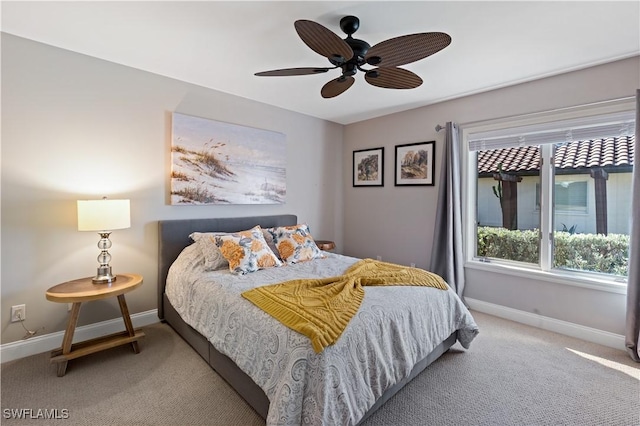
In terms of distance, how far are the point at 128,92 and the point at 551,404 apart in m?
4.21

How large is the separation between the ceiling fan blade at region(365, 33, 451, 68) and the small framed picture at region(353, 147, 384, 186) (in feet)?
8.02

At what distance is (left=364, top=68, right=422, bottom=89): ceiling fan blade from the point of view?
2.12 metres

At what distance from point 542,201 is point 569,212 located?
0.25 metres

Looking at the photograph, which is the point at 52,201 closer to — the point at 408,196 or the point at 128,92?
the point at 128,92

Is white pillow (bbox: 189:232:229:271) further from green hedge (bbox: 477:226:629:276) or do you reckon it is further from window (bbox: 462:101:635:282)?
green hedge (bbox: 477:226:629:276)

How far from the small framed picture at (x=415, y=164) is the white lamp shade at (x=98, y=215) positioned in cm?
334

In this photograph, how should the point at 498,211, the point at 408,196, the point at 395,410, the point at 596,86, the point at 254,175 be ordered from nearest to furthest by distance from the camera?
the point at 395,410 → the point at 596,86 → the point at 498,211 → the point at 254,175 → the point at 408,196

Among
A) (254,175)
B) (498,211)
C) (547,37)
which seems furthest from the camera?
(254,175)

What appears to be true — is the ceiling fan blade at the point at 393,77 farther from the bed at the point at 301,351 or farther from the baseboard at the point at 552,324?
the baseboard at the point at 552,324

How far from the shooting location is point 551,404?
1929 mm

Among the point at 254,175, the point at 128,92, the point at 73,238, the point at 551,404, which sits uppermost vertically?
the point at 128,92

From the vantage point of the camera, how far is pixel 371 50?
6.05 ft

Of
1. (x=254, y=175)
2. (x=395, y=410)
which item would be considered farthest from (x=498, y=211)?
(x=254, y=175)

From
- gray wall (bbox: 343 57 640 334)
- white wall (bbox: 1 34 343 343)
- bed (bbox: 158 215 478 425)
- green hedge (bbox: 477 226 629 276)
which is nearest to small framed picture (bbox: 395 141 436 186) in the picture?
gray wall (bbox: 343 57 640 334)
